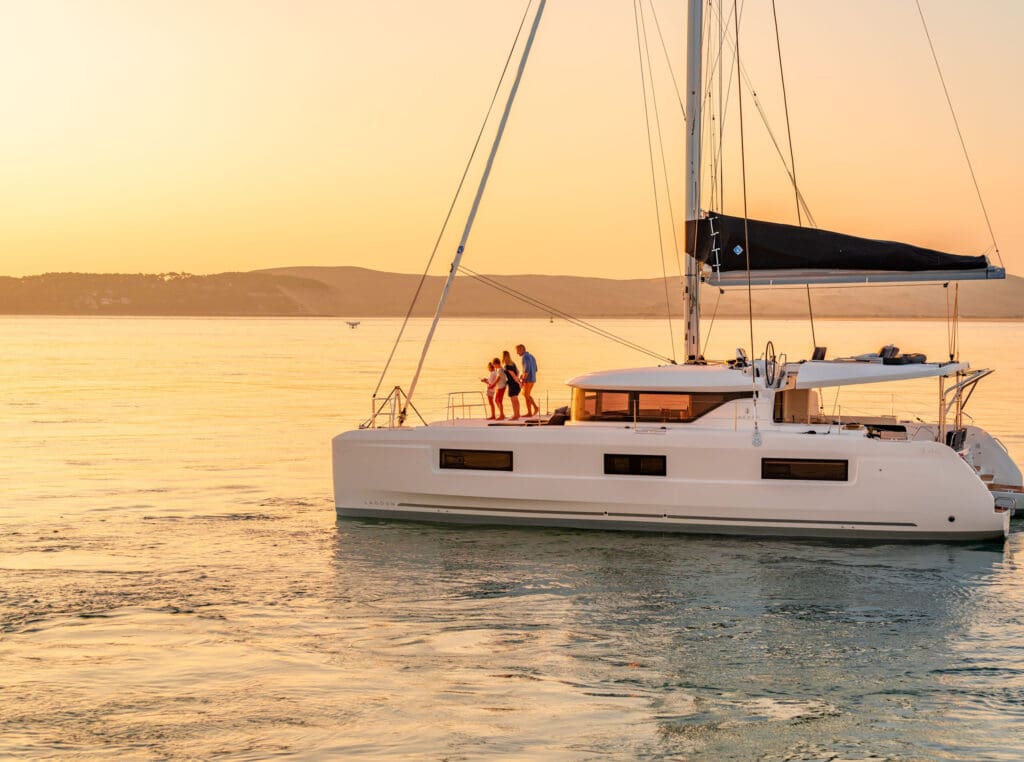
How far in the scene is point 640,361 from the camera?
7050 cm

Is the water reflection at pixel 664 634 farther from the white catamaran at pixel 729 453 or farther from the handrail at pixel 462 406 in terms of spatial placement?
the handrail at pixel 462 406

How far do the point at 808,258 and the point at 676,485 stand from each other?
13.3ft

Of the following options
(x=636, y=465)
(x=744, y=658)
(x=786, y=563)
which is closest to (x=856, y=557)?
(x=786, y=563)

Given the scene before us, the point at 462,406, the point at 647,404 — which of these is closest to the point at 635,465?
the point at 647,404

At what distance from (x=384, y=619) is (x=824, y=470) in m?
6.64

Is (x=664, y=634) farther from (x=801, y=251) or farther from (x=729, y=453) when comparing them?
(x=801, y=251)

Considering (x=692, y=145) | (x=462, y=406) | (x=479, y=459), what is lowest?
(x=479, y=459)

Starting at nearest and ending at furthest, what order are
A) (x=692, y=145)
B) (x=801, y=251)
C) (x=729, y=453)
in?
(x=729, y=453) < (x=801, y=251) < (x=692, y=145)

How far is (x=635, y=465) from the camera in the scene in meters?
16.4

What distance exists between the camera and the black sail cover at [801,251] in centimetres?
1723

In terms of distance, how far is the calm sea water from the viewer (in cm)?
895

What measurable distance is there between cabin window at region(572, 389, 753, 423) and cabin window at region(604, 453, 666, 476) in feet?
2.12

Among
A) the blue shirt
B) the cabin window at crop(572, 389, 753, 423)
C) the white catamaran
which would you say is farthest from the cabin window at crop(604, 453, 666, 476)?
the blue shirt

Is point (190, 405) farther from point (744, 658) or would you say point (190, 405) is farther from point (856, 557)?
point (744, 658)
